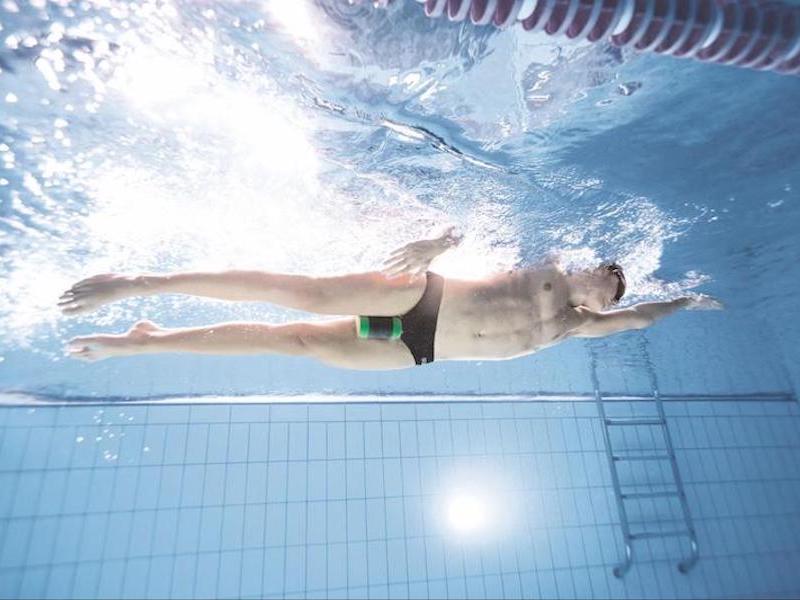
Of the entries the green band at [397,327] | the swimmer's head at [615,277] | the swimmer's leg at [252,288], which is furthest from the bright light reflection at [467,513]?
the swimmer's leg at [252,288]

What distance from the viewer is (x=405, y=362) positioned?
4.71m

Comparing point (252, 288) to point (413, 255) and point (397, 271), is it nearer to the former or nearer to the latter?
point (397, 271)

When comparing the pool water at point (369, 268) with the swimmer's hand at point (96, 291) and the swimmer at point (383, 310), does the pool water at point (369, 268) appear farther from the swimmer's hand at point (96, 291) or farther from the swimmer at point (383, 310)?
the swimmer's hand at point (96, 291)

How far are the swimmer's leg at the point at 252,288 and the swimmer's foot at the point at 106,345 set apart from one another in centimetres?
49

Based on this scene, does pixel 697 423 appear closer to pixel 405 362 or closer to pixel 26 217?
pixel 405 362

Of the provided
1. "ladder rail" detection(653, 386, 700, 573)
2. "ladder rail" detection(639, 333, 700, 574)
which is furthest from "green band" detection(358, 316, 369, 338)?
"ladder rail" detection(653, 386, 700, 573)

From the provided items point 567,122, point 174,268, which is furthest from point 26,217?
point 567,122

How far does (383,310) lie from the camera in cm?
415

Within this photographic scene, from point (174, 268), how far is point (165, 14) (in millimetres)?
4852

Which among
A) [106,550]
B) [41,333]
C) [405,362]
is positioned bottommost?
[106,550]

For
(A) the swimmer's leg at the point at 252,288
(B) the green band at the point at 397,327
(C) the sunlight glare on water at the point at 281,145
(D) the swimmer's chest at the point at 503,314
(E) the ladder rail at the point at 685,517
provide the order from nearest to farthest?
(A) the swimmer's leg at the point at 252,288 → (C) the sunlight glare on water at the point at 281,145 → (B) the green band at the point at 397,327 → (D) the swimmer's chest at the point at 503,314 → (E) the ladder rail at the point at 685,517

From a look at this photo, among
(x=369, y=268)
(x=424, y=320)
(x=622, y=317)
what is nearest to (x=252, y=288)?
(x=424, y=320)

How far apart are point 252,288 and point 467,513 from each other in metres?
9.22

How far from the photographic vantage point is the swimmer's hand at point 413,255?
3535 millimetres
